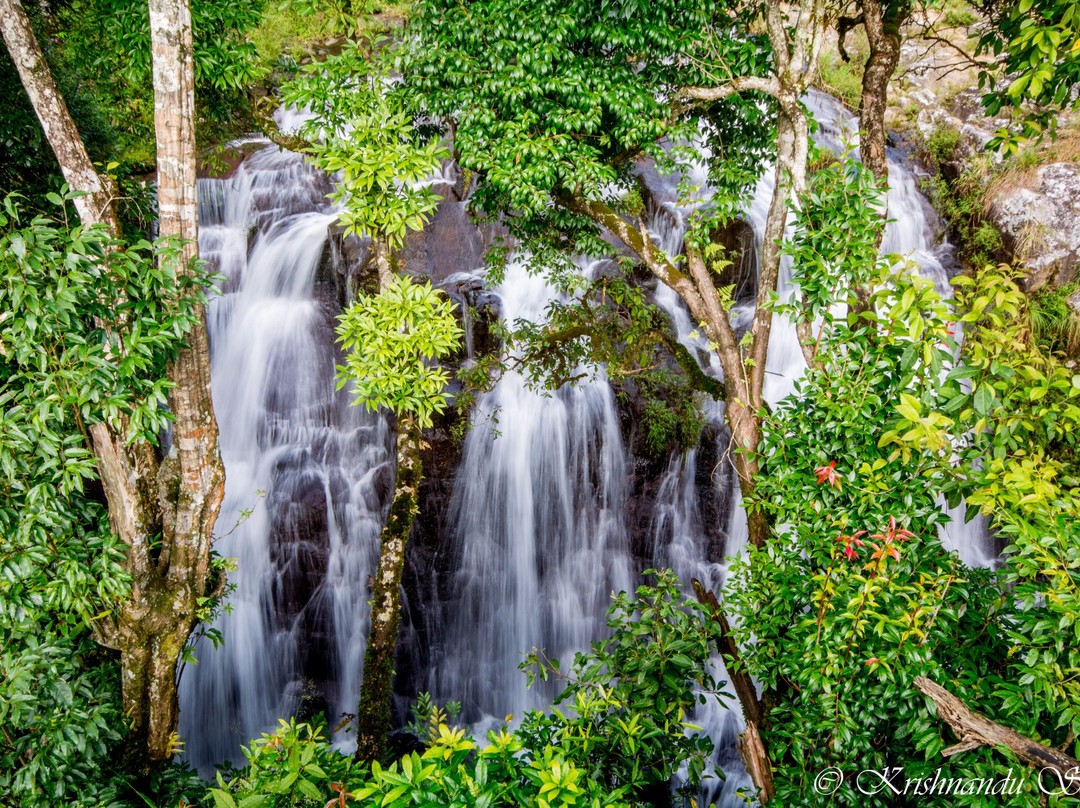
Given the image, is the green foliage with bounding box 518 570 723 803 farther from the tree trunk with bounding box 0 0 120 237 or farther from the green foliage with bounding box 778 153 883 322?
the tree trunk with bounding box 0 0 120 237

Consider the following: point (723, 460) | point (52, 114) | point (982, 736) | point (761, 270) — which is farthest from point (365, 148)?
point (723, 460)

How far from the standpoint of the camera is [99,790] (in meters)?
4.09

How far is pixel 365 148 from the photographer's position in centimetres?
425

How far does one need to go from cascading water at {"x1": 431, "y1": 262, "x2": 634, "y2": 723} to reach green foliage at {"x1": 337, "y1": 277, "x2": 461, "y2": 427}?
13.7ft

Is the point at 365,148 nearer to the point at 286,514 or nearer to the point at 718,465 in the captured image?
the point at 718,465

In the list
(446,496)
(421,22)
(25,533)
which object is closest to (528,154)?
(421,22)

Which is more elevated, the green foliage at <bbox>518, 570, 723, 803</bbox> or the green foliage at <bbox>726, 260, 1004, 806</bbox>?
the green foliage at <bbox>726, 260, 1004, 806</bbox>

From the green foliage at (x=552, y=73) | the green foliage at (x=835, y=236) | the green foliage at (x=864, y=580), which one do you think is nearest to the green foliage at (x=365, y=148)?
the green foliage at (x=552, y=73)

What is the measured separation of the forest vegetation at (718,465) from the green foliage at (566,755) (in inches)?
0.9

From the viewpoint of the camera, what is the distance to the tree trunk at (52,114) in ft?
12.6

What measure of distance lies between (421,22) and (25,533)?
434cm

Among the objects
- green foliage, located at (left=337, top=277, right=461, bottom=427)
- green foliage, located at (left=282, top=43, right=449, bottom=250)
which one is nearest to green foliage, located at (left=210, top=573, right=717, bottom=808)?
green foliage, located at (left=337, top=277, right=461, bottom=427)

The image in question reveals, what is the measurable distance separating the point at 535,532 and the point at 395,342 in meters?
4.98

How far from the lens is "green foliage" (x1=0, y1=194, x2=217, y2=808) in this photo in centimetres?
327
